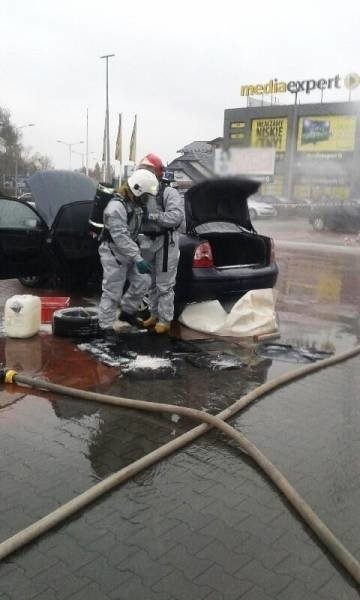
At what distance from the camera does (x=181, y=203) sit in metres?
5.45

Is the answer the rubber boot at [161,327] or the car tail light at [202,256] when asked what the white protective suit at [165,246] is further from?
the car tail light at [202,256]

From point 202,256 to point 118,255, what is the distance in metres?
0.89

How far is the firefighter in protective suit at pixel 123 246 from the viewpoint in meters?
5.14

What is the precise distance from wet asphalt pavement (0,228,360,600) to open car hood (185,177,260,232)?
1433 millimetres

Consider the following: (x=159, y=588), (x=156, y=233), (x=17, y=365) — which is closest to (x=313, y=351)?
(x=156, y=233)

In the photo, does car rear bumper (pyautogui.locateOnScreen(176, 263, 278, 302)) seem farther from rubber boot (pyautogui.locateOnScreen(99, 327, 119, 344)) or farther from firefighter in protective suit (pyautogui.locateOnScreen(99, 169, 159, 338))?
rubber boot (pyautogui.locateOnScreen(99, 327, 119, 344))

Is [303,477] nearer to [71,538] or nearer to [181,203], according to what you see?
[71,538]

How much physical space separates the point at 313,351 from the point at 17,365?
2559 mm

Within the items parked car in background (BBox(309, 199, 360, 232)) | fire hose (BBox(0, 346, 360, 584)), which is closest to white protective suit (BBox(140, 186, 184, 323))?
fire hose (BBox(0, 346, 360, 584))

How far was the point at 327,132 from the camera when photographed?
1472cm

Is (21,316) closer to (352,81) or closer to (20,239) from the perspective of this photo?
(20,239)

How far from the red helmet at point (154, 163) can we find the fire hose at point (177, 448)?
2.31 meters

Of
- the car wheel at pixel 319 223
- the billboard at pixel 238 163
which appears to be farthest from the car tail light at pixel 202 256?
the car wheel at pixel 319 223

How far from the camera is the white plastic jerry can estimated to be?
520cm
